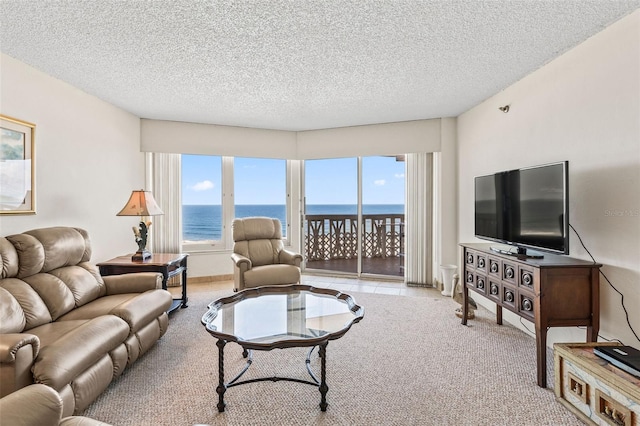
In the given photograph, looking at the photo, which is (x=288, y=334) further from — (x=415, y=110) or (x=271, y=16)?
(x=415, y=110)

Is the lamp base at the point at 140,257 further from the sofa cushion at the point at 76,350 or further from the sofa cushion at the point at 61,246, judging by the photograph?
the sofa cushion at the point at 76,350

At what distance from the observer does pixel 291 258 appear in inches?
163

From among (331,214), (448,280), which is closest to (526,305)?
(448,280)

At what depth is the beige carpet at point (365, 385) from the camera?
184 cm

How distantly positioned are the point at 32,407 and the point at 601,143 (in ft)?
11.1

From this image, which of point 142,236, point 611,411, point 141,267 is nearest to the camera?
point 611,411

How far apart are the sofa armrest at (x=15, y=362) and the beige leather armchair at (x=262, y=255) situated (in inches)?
87.5

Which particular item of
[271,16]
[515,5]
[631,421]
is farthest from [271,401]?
[515,5]

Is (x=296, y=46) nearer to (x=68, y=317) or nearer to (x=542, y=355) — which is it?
(x=68, y=317)

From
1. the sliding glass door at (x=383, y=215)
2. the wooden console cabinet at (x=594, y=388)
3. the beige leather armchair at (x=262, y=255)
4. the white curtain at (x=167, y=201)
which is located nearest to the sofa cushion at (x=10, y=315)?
the beige leather armchair at (x=262, y=255)

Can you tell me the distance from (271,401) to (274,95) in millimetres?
2923

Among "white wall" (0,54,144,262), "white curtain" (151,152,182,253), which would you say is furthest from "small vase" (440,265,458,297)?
"white wall" (0,54,144,262)

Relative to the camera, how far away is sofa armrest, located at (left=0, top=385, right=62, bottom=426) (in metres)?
1.08

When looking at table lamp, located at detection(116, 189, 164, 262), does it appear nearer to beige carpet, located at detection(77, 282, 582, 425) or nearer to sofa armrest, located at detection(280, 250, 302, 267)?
beige carpet, located at detection(77, 282, 582, 425)
